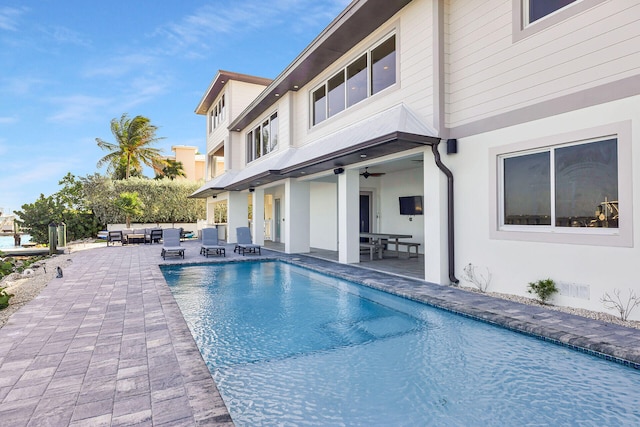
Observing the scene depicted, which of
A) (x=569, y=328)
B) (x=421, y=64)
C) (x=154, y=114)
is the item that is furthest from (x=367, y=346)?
(x=154, y=114)

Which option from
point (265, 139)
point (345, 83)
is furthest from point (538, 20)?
point (265, 139)

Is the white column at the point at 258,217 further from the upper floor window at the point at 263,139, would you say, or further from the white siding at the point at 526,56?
the white siding at the point at 526,56

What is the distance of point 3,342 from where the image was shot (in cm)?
487

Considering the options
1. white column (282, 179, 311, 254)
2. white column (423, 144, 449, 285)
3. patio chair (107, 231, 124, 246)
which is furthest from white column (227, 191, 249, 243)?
white column (423, 144, 449, 285)

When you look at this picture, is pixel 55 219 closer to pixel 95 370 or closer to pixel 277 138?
pixel 277 138

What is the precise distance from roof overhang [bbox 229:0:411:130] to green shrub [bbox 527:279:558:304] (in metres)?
7.43

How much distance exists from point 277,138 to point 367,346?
523 inches

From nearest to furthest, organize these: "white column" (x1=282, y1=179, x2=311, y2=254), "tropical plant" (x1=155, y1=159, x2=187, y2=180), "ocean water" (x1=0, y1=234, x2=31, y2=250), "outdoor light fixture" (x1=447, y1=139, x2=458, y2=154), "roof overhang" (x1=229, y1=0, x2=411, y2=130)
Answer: "outdoor light fixture" (x1=447, y1=139, x2=458, y2=154), "roof overhang" (x1=229, y1=0, x2=411, y2=130), "white column" (x1=282, y1=179, x2=311, y2=254), "ocean water" (x1=0, y1=234, x2=31, y2=250), "tropical plant" (x1=155, y1=159, x2=187, y2=180)

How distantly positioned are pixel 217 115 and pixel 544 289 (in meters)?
23.5

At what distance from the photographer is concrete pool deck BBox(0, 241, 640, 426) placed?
10.5 ft

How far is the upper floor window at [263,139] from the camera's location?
1764 cm

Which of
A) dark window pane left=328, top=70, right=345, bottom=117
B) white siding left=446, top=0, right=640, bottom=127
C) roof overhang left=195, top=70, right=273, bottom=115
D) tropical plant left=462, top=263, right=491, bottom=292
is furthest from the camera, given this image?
roof overhang left=195, top=70, right=273, bottom=115

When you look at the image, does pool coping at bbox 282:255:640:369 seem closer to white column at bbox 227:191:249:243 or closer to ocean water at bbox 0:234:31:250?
white column at bbox 227:191:249:243

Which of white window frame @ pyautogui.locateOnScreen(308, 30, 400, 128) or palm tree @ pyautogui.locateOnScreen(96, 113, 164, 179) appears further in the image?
palm tree @ pyautogui.locateOnScreen(96, 113, 164, 179)
